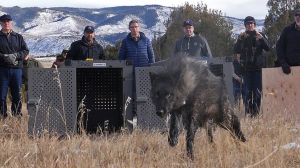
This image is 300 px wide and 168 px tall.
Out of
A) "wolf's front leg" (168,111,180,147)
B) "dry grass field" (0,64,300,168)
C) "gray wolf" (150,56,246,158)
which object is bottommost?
"dry grass field" (0,64,300,168)

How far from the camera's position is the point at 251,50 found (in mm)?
10523

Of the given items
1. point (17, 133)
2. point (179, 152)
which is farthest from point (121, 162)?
point (17, 133)

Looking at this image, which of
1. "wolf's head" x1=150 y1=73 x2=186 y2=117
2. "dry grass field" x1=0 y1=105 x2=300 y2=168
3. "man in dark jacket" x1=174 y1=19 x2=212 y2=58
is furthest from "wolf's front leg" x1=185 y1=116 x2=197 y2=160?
"man in dark jacket" x1=174 y1=19 x2=212 y2=58

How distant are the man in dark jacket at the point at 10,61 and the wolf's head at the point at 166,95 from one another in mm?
4083

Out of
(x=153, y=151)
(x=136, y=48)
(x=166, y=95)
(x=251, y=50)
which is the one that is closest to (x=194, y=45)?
(x=136, y=48)

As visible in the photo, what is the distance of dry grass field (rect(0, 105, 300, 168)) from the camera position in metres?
5.14

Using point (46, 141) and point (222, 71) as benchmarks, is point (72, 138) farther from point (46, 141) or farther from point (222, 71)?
point (222, 71)

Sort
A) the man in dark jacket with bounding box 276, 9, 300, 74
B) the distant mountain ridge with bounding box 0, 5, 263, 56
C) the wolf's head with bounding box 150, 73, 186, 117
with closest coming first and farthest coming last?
the wolf's head with bounding box 150, 73, 186, 117, the man in dark jacket with bounding box 276, 9, 300, 74, the distant mountain ridge with bounding box 0, 5, 263, 56

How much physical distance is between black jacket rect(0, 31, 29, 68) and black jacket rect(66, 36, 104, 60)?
0.84 m

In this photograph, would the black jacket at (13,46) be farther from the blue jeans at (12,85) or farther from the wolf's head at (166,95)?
the wolf's head at (166,95)

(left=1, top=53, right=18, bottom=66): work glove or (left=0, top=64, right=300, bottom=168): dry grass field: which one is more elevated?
(left=1, top=53, right=18, bottom=66): work glove

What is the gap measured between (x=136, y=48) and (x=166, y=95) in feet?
12.3

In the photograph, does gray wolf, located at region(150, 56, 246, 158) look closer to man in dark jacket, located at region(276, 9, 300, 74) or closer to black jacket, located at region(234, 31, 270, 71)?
man in dark jacket, located at region(276, 9, 300, 74)

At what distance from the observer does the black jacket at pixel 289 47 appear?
30.2ft
